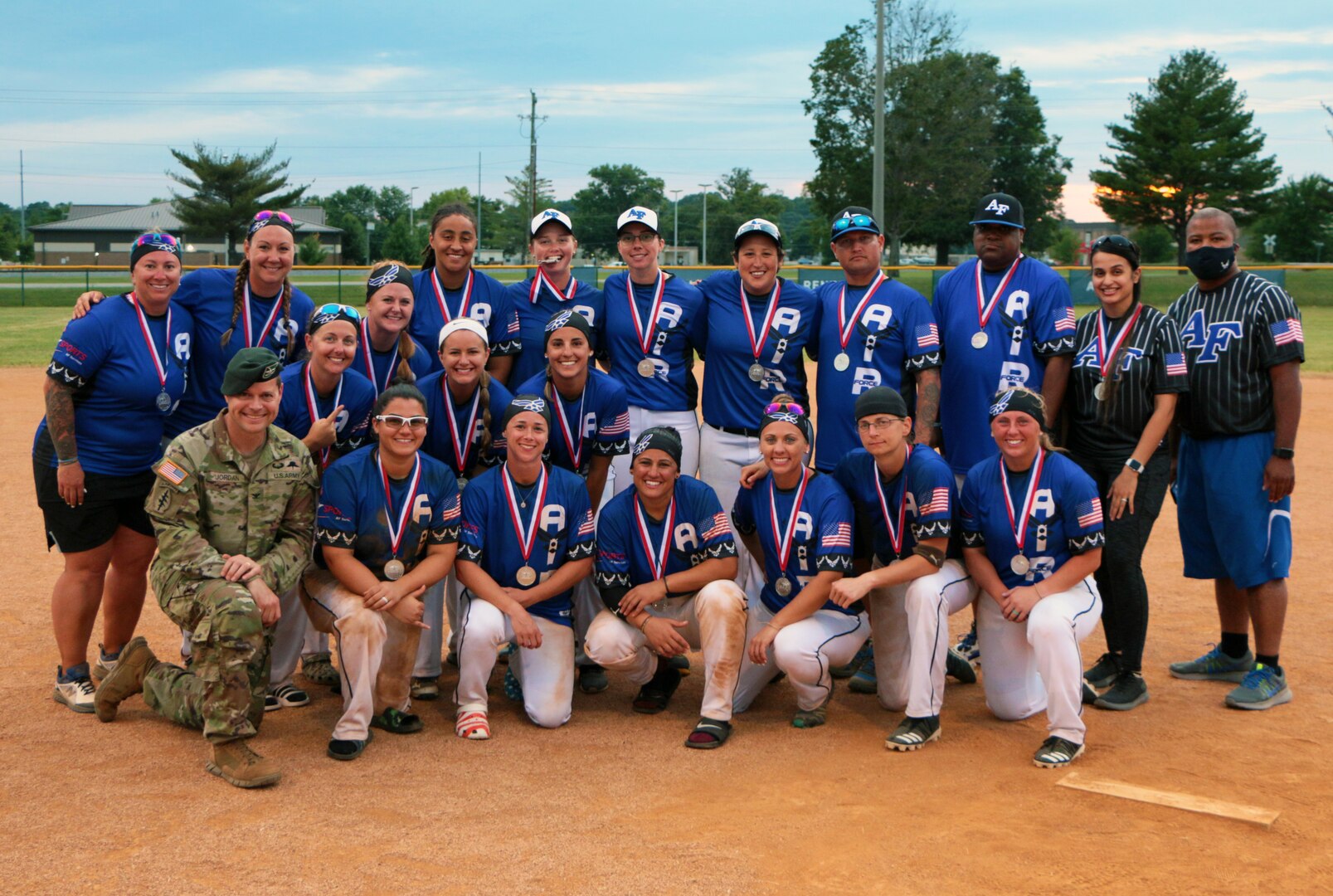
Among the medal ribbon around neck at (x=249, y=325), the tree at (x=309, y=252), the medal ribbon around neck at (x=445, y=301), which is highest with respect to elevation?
the tree at (x=309, y=252)

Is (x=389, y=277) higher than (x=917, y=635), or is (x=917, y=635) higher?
(x=389, y=277)

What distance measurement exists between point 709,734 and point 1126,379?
2.73 metres

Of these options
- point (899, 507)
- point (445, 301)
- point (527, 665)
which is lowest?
point (527, 665)

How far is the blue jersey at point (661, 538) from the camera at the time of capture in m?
5.73

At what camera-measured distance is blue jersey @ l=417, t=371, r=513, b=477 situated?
5992 millimetres

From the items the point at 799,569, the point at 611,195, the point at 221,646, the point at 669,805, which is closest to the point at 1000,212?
the point at 799,569

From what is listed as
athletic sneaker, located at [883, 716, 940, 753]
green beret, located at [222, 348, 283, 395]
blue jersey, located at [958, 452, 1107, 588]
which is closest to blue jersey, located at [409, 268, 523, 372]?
green beret, located at [222, 348, 283, 395]

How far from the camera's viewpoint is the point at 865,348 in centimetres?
631

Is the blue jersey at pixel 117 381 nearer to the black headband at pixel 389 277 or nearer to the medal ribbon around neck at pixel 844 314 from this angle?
the black headband at pixel 389 277

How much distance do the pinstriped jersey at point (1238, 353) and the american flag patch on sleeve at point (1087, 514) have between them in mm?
1172

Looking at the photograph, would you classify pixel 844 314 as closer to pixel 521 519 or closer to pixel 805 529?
pixel 805 529

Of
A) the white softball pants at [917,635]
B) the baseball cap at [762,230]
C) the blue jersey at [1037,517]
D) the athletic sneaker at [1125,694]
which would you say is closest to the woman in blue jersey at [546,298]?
the baseball cap at [762,230]

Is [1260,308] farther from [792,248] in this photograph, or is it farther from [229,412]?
[792,248]

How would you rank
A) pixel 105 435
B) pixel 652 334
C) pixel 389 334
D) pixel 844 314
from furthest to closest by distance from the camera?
1. pixel 652 334
2. pixel 844 314
3. pixel 389 334
4. pixel 105 435
